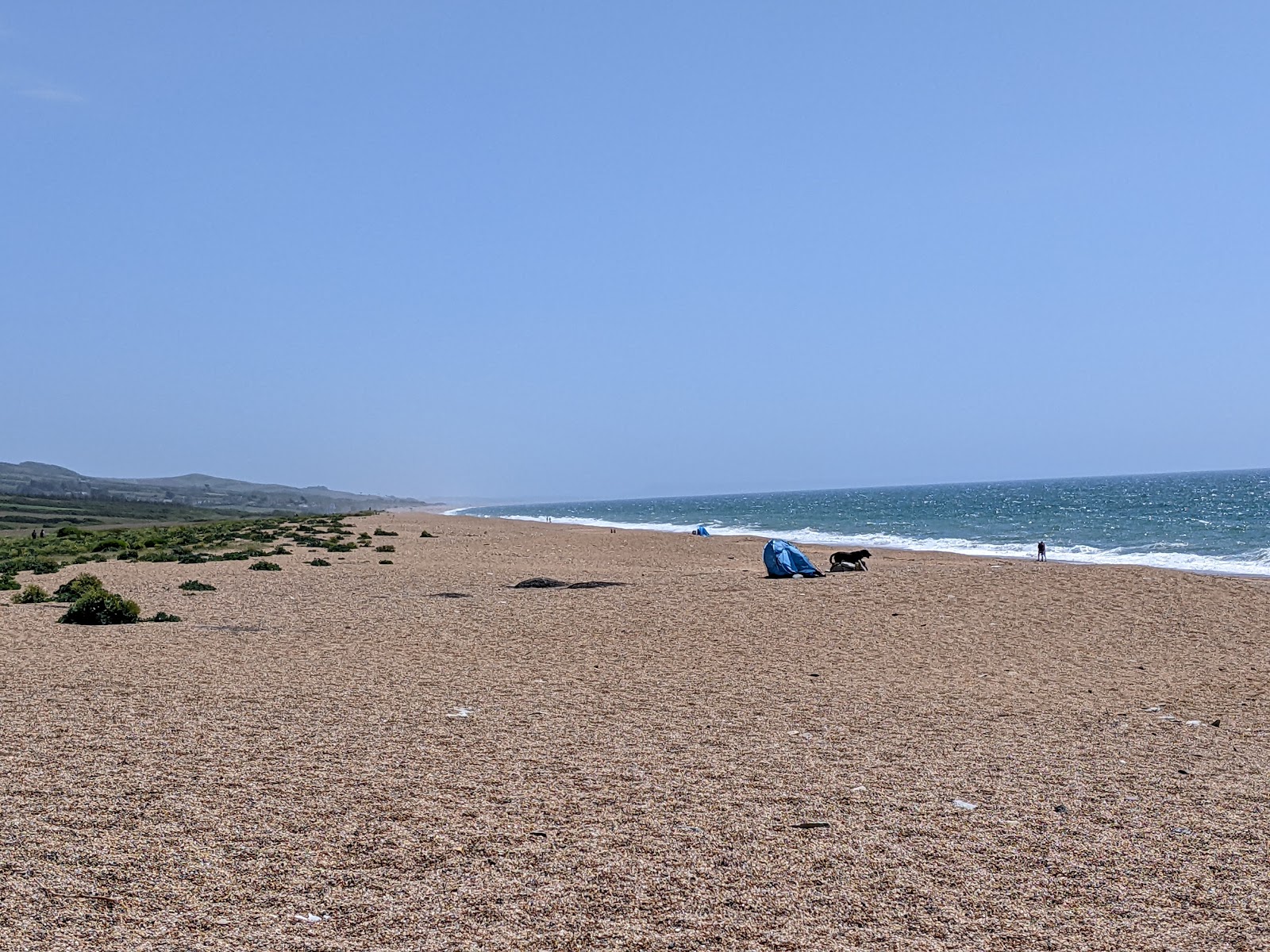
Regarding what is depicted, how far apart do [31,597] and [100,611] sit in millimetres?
3395

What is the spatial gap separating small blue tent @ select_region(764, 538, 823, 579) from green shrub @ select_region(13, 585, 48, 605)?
1326 centimetres


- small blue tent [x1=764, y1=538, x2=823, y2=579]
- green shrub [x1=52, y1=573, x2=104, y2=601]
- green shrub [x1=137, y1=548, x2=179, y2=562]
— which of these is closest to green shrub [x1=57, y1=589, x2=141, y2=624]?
green shrub [x1=52, y1=573, x2=104, y2=601]

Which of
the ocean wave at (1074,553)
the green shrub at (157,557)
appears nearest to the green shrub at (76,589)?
the green shrub at (157,557)

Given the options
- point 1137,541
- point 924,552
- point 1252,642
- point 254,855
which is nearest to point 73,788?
point 254,855

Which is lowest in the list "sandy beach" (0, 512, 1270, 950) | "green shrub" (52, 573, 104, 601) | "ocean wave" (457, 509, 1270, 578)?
"ocean wave" (457, 509, 1270, 578)

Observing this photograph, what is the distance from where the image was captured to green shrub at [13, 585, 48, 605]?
16.4 m

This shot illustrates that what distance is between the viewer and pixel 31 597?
16578 mm

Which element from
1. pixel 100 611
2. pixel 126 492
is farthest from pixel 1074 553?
pixel 126 492

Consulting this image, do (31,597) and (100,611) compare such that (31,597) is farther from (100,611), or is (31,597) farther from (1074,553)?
(1074,553)

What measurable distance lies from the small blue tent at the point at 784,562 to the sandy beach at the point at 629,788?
6992mm

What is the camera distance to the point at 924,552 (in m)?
37.6

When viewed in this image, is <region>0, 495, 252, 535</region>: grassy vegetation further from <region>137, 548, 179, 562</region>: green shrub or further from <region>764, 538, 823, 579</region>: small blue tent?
<region>764, 538, 823, 579</region>: small blue tent

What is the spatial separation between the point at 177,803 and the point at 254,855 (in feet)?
3.43

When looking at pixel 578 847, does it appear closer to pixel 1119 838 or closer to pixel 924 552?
pixel 1119 838
